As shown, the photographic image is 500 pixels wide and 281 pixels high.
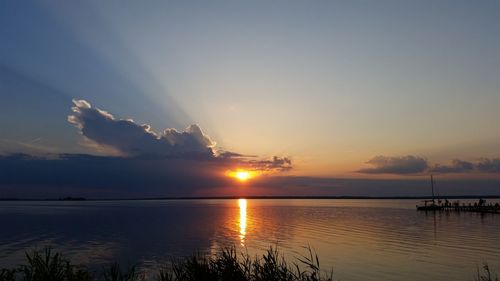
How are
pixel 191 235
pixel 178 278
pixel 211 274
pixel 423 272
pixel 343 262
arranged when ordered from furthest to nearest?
pixel 191 235 → pixel 343 262 → pixel 423 272 → pixel 211 274 → pixel 178 278

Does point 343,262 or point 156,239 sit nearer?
point 343,262

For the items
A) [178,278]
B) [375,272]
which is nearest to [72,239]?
[375,272]

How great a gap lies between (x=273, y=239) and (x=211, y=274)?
162 feet

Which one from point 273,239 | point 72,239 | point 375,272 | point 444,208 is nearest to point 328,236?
point 273,239

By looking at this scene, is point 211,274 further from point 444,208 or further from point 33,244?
point 444,208

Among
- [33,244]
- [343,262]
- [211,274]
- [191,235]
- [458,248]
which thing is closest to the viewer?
[211,274]

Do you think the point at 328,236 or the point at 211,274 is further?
the point at 328,236

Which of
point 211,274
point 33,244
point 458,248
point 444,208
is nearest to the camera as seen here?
point 211,274

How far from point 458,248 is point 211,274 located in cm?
4810

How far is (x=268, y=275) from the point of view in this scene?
17391 mm

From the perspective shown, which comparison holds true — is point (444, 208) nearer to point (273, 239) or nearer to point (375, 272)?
point (273, 239)

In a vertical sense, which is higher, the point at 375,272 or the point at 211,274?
the point at 211,274

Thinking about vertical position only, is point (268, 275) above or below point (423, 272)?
above

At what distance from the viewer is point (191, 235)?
239 ft
